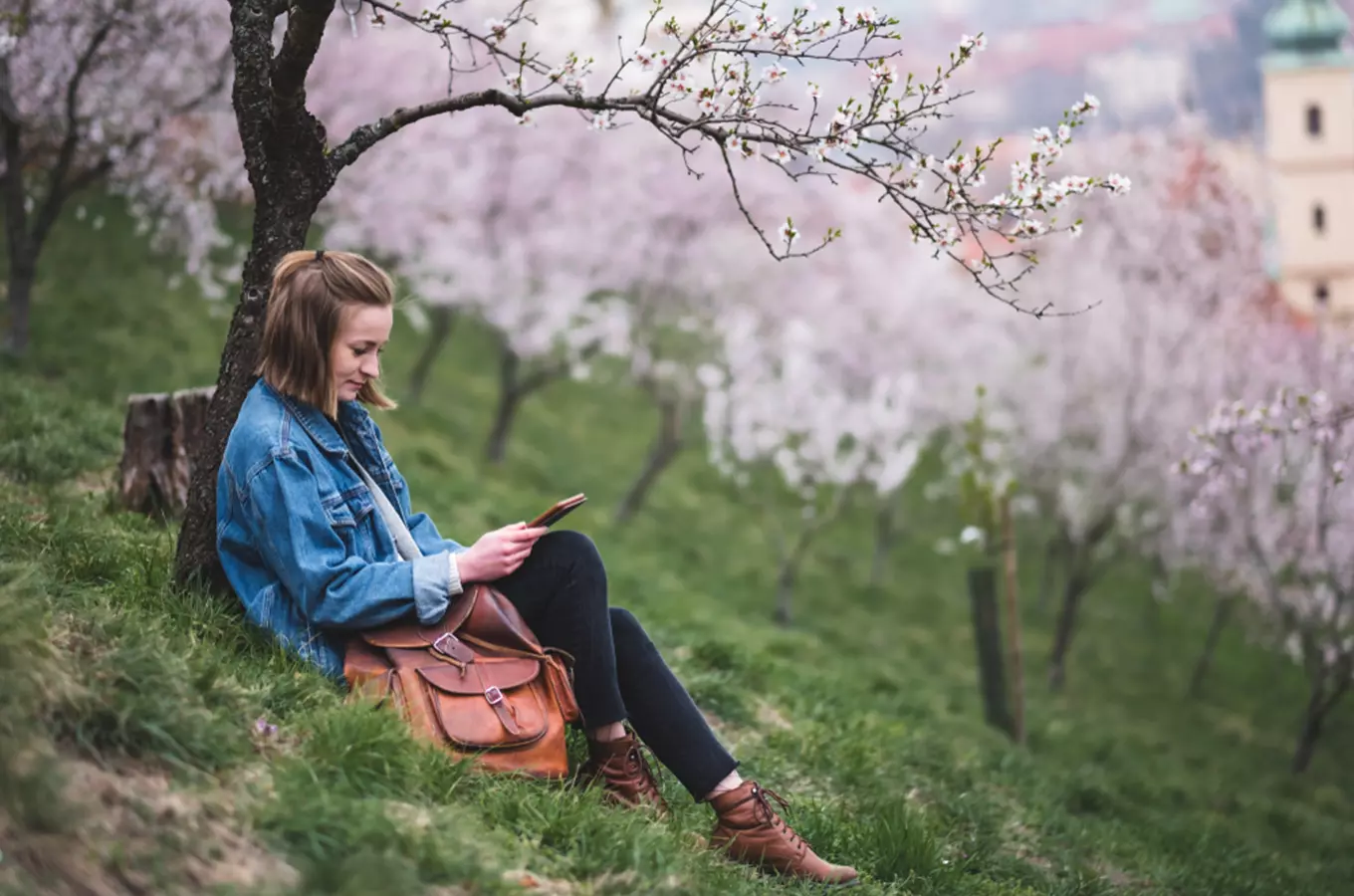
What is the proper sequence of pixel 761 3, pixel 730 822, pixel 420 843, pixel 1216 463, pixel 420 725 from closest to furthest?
pixel 420 843 → pixel 420 725 → pixel 730 822 → pixel 761 3 → pixel 1216 463

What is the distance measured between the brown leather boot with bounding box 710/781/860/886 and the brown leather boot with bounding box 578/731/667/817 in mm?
197

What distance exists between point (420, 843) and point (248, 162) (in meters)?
2.53

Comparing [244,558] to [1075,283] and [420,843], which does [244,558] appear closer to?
[420,843]

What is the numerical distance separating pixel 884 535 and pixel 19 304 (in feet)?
41.6

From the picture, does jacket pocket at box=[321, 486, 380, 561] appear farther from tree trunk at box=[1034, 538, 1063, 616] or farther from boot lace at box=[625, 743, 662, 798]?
tree trunk at box=[1034, 538, 1063, 616]

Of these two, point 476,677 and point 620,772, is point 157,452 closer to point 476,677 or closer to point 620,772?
point 476,677

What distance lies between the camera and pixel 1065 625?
51.5 ft

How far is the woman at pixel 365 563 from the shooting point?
347 cm

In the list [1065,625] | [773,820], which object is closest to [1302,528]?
[1065,625]

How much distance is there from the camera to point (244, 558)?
12.3 feet

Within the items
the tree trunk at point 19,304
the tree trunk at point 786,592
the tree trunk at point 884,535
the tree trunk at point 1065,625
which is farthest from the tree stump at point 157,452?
the tree trunk at point 884,535

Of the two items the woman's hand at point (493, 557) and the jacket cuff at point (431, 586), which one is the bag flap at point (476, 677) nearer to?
the jacket cuff at point (431, 586)

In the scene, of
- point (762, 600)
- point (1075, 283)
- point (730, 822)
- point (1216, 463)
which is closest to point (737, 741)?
point (730, 822)

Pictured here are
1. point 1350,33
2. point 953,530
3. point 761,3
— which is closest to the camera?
point 761,3
